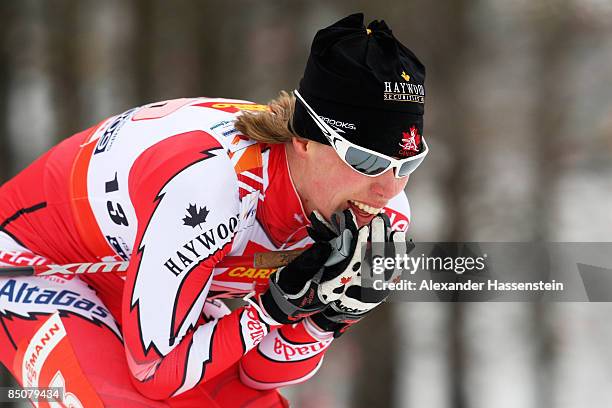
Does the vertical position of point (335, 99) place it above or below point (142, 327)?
above

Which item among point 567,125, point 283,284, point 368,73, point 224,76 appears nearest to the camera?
point 368,73

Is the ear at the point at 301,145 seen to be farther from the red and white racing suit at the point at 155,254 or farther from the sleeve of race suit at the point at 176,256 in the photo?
the sleeve of race suit at the point at 176,256

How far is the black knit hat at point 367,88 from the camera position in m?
2.36

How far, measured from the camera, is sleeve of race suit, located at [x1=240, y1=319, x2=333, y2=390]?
288 cm

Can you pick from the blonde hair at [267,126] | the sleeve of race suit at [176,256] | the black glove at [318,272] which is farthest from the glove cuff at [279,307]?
the blonde hair at [267,126]

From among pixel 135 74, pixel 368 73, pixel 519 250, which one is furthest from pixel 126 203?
pixel 135 74

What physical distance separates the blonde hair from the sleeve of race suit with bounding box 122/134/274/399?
0.12 metres

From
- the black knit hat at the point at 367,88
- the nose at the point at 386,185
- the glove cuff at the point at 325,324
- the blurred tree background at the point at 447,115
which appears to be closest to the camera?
the black knit hat at the point at 367,88

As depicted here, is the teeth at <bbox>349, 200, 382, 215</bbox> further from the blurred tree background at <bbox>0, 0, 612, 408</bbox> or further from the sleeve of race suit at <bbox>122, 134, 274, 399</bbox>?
the blurred tree background at <bbox>0, 0, 612, 408</bbox>

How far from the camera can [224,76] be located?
6.74 meters

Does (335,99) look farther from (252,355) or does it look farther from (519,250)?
(519,250)

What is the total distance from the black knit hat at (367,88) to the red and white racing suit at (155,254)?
0.87ft

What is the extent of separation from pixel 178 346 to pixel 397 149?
2.56 ft

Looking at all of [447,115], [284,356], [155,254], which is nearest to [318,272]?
[155,254]
